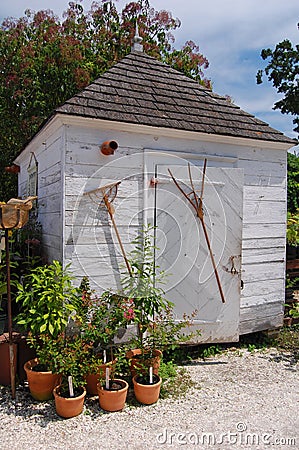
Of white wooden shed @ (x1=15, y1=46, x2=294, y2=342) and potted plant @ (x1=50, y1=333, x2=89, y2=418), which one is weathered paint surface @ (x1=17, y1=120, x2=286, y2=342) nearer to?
white wooden shed @ (x1=15, y1=46, x2=294, y2=342)

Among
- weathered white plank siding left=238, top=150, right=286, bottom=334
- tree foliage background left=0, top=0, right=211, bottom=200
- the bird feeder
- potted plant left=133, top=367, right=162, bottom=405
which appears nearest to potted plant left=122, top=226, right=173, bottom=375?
potted plant left=133, top=367, right=162, bottom=405

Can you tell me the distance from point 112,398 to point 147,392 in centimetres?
35

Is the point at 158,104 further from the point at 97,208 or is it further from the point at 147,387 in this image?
the point at 147,387

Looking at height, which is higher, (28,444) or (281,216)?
(281,216)

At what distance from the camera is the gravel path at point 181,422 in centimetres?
306

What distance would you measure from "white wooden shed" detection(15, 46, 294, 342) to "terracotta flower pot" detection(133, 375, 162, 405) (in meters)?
1.10

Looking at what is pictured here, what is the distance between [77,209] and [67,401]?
1876 mm

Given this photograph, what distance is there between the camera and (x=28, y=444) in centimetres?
301

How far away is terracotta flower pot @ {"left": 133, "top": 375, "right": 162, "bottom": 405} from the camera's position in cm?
360

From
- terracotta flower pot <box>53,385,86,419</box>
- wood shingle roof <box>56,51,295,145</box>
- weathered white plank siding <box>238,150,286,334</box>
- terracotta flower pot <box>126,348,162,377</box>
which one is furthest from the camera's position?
weathered white plank siding <box>238,150,286,334</box>

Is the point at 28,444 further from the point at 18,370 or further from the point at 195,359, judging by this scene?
the point at 195,359

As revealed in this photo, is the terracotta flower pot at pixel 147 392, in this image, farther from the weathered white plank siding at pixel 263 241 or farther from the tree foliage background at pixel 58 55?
the tree foliage background at pixel 58 55

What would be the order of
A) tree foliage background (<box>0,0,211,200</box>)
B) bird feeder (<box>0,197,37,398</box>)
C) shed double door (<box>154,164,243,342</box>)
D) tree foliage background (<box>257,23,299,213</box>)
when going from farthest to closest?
tree foliage background (<box>257,23,299,213</box>)
tree foliage background (<box>0,0,211,200</box>)
shed double door (<box>154,164,243,342</box>)
bird feeder (<box>0,197,37,398</box>)

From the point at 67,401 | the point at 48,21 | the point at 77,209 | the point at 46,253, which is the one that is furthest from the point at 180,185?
the point at 48,21
